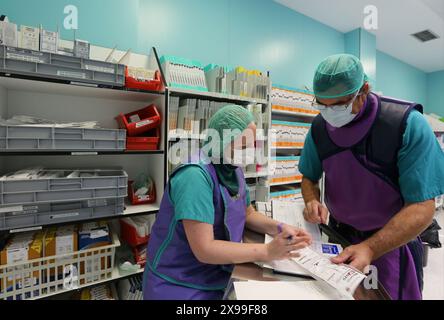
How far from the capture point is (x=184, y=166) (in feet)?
3.01

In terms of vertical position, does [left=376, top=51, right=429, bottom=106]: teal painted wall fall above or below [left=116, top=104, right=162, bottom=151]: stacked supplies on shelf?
above

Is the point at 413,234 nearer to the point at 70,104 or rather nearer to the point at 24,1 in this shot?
the point at 70,104

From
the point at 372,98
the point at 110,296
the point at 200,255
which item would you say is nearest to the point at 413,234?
the point at 372,98

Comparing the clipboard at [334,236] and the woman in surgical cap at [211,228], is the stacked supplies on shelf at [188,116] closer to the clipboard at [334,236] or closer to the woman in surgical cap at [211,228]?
the woman in surgical cap at [211,228]

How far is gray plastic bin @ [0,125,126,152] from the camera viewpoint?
4.19ft

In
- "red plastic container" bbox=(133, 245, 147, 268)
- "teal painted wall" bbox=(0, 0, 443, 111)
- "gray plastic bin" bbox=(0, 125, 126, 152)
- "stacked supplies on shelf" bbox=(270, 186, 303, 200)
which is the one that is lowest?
"red plastic container" bbox=(133, 245, 147, 268)

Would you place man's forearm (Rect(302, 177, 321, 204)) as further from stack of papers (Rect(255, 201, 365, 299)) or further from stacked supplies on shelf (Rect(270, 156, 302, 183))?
stacked supplies on shelf (Rect(270, 156, 302, 183))

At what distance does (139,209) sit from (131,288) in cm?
57

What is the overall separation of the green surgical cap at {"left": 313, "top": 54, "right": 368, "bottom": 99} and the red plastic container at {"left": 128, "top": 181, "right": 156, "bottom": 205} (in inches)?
56.6

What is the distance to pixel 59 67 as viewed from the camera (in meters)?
1.37

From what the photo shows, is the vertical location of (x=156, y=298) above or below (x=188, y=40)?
below

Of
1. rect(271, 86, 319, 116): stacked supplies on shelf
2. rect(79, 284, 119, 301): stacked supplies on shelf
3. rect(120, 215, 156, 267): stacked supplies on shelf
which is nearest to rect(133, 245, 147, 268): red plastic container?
rect(120, 215, 156, 267): stacked supplies on shelf

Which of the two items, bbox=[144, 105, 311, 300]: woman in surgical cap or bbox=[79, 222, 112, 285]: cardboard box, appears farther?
bbox=[79, 222, 112, 285]: cardboard box
